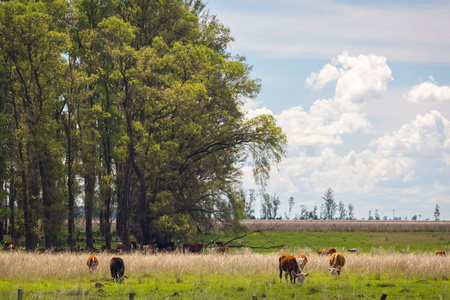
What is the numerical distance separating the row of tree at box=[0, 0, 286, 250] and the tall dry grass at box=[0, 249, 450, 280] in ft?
37.0

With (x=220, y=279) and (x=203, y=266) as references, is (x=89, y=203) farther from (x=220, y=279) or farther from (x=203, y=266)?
(x=220, y=279)

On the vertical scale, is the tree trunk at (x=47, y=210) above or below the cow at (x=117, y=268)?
above

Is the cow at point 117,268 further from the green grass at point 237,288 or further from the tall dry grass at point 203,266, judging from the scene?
the tall dry grass at point 203,266

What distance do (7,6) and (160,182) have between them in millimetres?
16599

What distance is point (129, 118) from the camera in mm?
36938

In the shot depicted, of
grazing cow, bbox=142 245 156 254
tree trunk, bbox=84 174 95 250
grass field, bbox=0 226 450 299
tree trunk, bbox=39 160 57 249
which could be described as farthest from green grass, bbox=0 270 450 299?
tree trunk, bbox=84 174 95 250

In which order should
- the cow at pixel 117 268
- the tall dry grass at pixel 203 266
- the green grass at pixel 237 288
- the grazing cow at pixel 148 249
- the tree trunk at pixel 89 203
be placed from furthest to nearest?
the tree trunk at pixel 89 203, the grazing cow at pixel 148 249, the tall dry grass at pixel 203 266, the cow at pixel 117 268, the green grass at pixel 237 288

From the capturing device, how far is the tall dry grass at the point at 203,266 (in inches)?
847

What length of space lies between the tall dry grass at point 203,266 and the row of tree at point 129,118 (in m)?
11.3

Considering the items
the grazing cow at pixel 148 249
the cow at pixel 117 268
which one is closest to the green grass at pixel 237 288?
the cow at pixel 117 268

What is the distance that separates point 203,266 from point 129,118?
1655 cm

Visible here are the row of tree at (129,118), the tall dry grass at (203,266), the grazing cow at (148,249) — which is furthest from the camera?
the row of tree at (129,118)

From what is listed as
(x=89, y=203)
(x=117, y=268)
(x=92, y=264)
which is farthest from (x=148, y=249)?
(x=117, y=268)

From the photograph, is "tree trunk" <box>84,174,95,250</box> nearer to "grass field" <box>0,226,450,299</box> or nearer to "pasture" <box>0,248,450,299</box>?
"pasture" <box>0,248,450,299</box>
